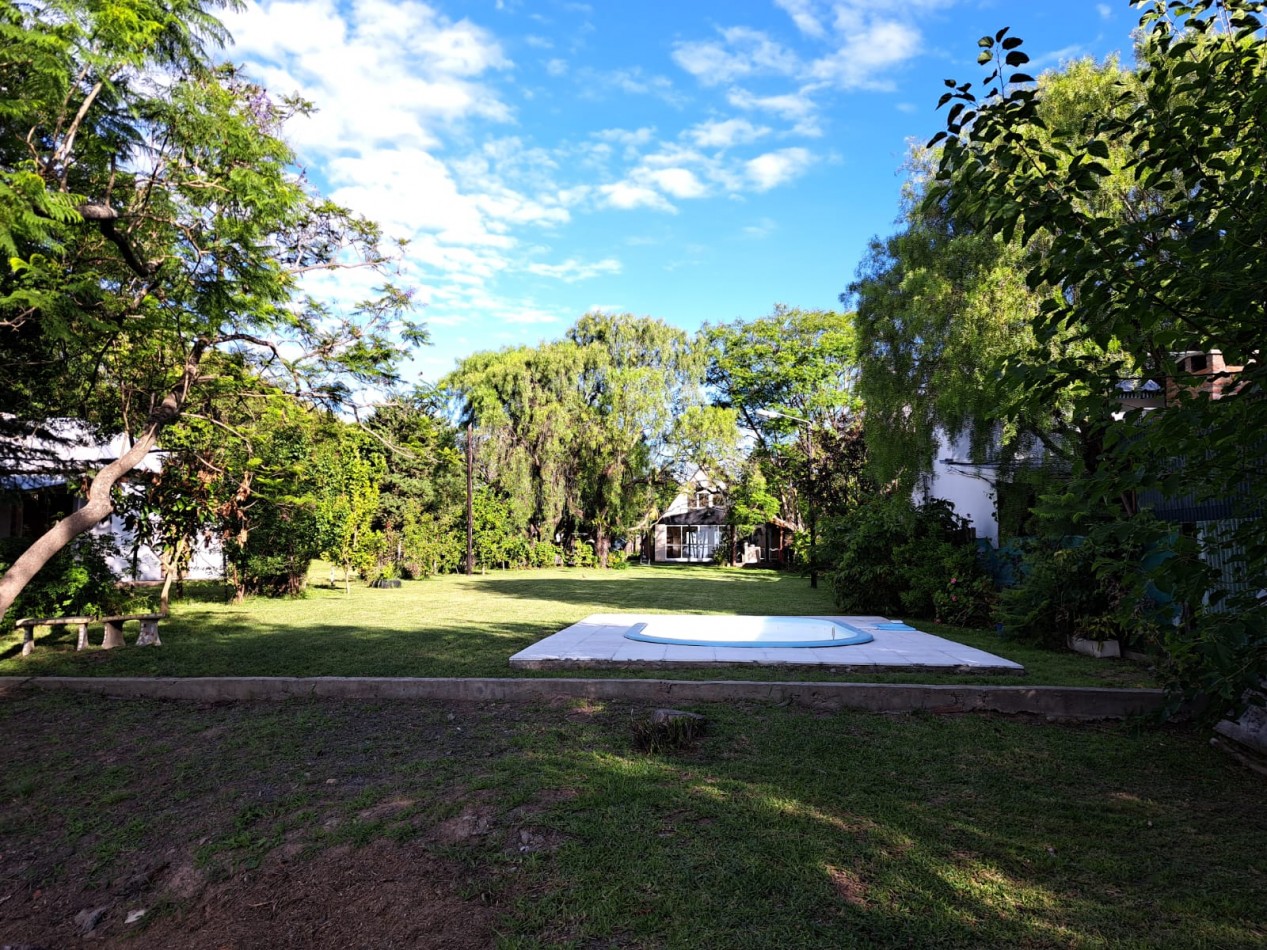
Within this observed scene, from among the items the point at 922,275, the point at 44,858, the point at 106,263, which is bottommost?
the point at 44,858

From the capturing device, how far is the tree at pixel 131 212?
5.28 m

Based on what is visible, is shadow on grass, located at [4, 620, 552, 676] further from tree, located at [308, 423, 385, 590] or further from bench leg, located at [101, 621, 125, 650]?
tree, located at [308, 423, 385, 590]

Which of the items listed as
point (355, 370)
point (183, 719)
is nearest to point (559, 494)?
point (355, 370)

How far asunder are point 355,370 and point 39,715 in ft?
18.6

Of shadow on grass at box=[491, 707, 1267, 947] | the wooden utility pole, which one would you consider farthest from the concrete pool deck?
the wooden utility pole

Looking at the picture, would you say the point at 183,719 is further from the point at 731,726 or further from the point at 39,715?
the point at 731,726

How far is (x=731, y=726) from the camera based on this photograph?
4910 millimetres

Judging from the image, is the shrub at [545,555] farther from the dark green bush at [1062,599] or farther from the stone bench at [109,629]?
the dark green bush at [1062,599]

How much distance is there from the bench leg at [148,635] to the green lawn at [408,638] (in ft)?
0.42

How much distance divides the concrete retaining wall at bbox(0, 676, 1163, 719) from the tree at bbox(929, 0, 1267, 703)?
8.43 ft

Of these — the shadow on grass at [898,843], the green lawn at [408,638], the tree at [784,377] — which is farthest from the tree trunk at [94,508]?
the tree at [784,377]

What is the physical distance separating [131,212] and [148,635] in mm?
4766

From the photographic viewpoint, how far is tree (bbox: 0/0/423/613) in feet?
17.3

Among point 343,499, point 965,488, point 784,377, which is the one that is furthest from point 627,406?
point 965,488
